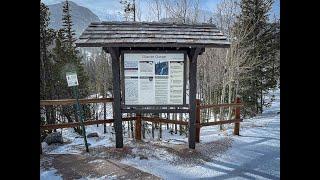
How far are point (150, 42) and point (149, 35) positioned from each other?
448 millimetres

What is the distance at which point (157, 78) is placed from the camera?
27.6 ft

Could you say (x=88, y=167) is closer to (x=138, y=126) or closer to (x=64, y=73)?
(x=138, y=126)

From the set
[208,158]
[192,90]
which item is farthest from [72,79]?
[208,158]

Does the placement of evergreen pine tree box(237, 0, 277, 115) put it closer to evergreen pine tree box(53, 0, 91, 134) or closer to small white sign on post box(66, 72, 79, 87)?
evergreen pine tree box(53, 0, 91, 134)

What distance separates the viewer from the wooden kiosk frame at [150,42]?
309 inches

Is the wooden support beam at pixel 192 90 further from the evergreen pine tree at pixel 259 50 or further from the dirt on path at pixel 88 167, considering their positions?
the evergreen pine tree at pixel 259 50

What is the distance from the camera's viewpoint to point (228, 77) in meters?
23.0

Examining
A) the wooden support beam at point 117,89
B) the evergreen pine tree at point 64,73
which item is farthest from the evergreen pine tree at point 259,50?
the wooden support beam at point 117,89

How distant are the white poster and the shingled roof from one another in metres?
0.55
